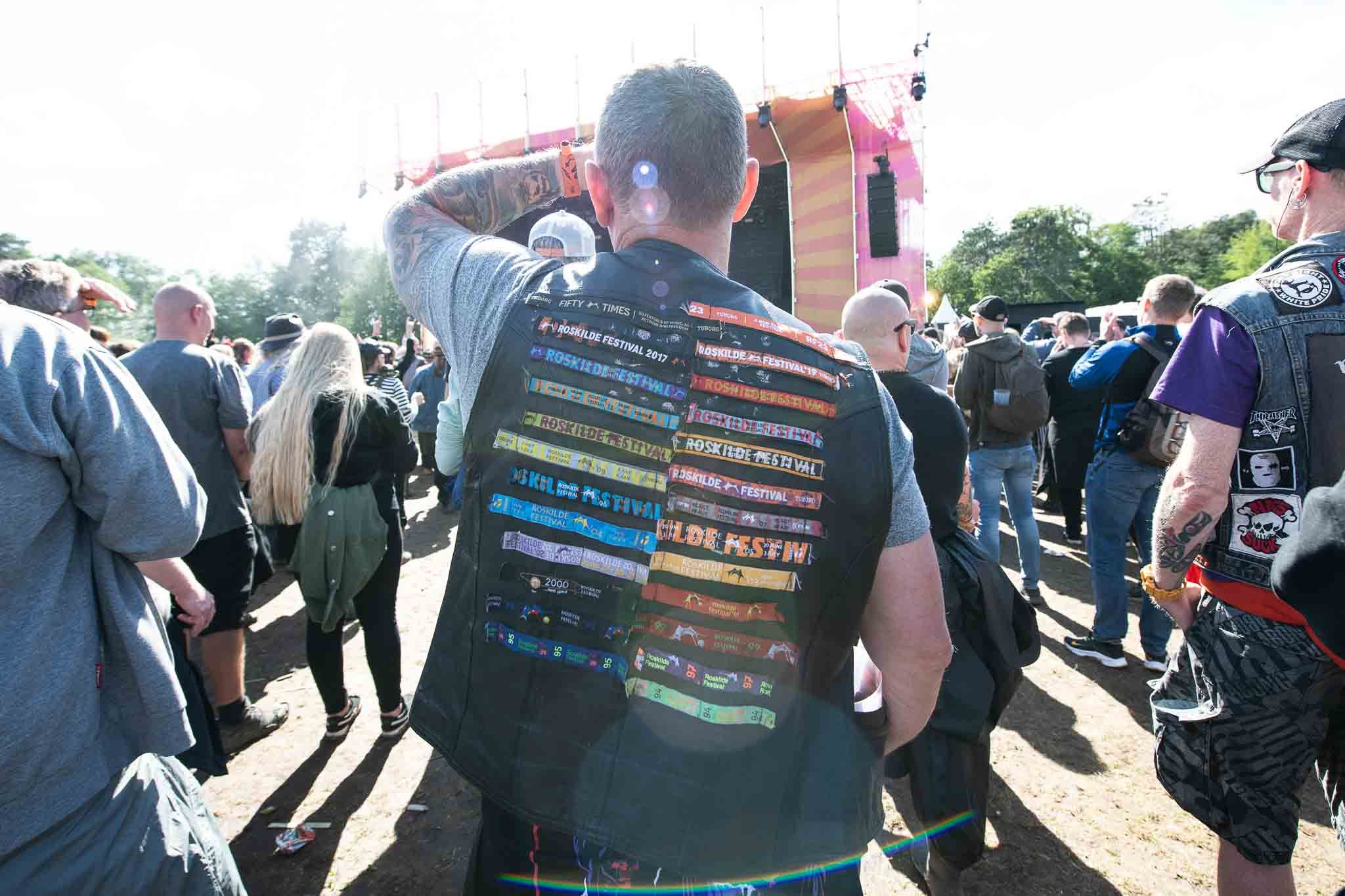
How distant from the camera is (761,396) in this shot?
0.96m

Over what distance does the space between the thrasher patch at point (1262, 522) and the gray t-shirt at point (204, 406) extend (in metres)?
4.04

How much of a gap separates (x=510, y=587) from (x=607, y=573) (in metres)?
0.16

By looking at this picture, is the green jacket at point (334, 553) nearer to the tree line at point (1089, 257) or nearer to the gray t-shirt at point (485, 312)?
the gray t-shirt at point (485, 312)

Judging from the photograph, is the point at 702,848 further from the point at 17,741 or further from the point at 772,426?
the point at 17,741

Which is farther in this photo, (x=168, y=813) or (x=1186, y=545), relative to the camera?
(x=1186, y=545)

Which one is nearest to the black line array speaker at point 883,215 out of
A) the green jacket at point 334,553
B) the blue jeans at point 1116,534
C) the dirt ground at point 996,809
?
the blue jeans at point 1116,534

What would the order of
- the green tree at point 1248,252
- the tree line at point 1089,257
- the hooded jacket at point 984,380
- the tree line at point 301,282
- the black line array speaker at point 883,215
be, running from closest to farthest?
the hooded jacket at point 984,380 → the black line array speaker at point 883,215 → the green tree at point 1248,252 → the tree line at point 301,282 → the tree line at point 1089,257

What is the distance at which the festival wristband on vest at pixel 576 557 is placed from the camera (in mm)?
941

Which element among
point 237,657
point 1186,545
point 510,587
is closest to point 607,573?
point 510,587

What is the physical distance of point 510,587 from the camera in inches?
38.6

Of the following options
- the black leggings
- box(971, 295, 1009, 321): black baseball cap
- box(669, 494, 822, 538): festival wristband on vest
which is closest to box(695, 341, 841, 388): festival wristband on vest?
box(669, 494, 822, 538): festival wristband on vest

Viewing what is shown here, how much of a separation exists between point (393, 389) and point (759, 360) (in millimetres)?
3136

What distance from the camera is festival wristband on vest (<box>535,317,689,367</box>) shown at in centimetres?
97

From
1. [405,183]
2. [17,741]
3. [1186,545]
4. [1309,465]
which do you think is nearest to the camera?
[17,741]
